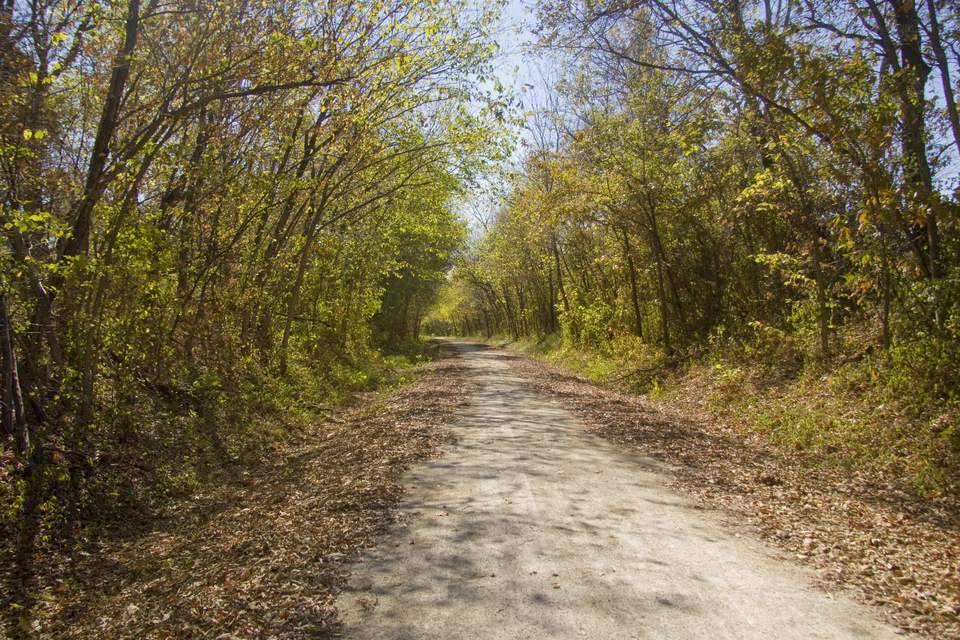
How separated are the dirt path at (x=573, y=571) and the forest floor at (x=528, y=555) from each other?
0.02 m

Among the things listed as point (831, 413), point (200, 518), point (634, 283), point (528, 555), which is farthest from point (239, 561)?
point (634, 283)

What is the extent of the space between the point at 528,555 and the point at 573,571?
427 mm

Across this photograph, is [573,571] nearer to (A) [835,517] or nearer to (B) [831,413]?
(A) [835,517]

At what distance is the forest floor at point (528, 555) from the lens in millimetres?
3641

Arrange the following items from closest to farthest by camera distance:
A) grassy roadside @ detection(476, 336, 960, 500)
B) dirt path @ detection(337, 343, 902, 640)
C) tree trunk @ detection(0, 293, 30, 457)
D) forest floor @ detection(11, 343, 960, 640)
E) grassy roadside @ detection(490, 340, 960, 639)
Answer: dirt path @ detection(337, 343, 902, 640)
forest floor @ detection(11, 343, 960, 640)
grassy roadside @ detection(490, 340, 960, 639)
tree trunk @ detection(0, 293, 30, 457)
grassy roadside @ detection(476, 336, 960, 500)

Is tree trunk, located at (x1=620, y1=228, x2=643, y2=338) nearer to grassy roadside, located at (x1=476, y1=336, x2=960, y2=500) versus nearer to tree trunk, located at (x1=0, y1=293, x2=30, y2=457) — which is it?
grassy roadside, located at (x1=476, y1=336, x2=960, y2=500)

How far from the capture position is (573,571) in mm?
4191

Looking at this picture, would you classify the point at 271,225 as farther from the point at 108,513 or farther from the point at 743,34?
the point at 743,34

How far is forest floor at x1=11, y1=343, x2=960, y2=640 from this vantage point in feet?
11.9

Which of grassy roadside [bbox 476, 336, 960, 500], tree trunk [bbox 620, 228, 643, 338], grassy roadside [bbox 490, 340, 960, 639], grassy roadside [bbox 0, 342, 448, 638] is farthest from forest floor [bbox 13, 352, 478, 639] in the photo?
tree trunk [bbox 620, 228, 643, 338]

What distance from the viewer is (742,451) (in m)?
8.34

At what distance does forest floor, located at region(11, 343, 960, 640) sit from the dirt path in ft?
0.06

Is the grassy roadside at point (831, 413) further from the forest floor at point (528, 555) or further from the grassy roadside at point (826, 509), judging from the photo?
the forest floor at point (528, 555)

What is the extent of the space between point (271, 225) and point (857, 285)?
11285 millimetres
